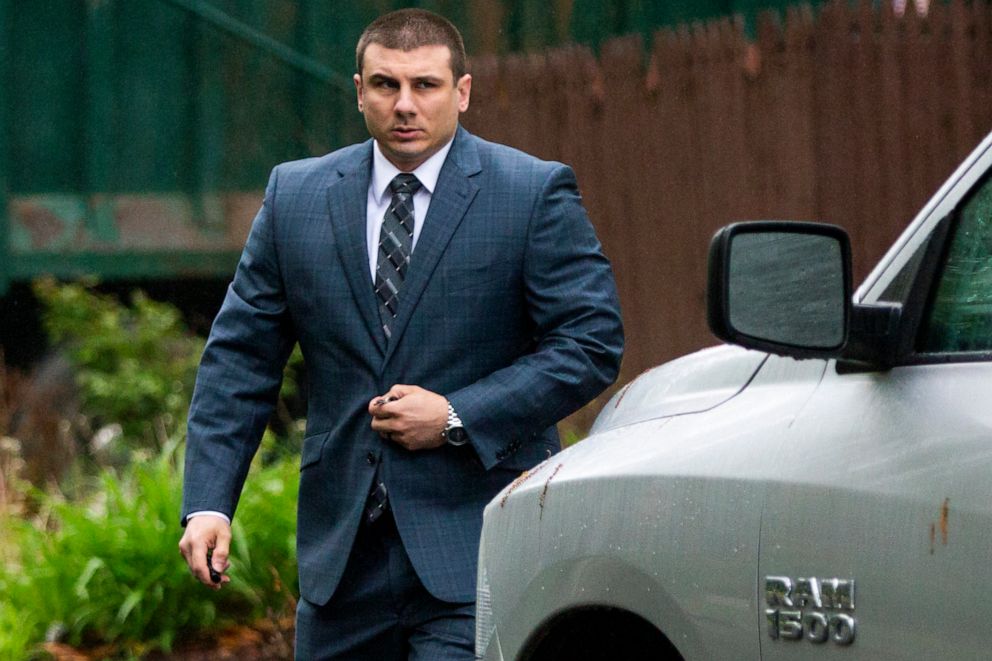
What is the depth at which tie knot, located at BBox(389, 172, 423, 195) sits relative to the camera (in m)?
4.11

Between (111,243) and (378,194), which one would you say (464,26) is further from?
(378,194)

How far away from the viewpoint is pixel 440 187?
405 centimetres

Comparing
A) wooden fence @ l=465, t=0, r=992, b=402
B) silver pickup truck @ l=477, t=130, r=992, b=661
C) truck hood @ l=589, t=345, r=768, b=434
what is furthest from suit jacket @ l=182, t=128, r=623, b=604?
wooden fence @ l=465, t=0, r=992, b=402

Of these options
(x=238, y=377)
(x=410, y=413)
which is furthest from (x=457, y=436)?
(x=238, y=377)

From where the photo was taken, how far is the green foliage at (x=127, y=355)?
927cm

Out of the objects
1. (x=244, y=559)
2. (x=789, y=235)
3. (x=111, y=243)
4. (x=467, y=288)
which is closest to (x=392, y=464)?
(x=467, y=288)

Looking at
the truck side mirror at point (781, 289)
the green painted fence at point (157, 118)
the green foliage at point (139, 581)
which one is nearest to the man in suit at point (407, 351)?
the truck side mirror at point (781, 289)

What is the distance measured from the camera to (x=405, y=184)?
412 cm

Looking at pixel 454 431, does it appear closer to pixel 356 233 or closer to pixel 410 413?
pixel 410 413

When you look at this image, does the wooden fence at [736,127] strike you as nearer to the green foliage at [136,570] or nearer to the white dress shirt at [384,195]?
the green foliage at [136,570]

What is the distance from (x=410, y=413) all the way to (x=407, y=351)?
0.17 m

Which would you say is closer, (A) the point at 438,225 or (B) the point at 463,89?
(A) the point at 438,225

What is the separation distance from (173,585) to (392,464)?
9.74 ft

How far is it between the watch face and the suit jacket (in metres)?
0.03
